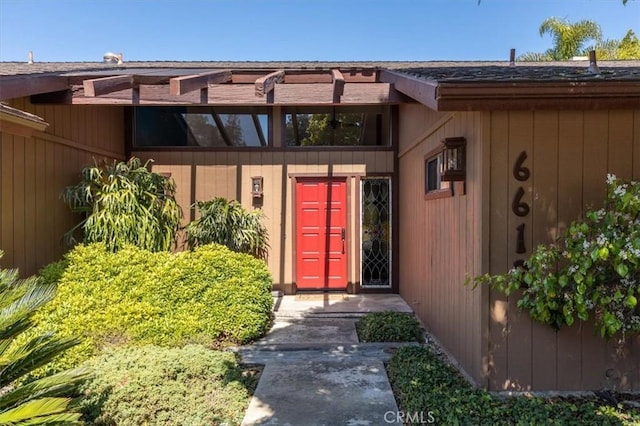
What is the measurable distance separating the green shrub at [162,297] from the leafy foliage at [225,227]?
3.66 ft

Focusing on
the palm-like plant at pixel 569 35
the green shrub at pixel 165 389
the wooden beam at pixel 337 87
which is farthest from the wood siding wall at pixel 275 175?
the palm-like plant at pixel 569 35

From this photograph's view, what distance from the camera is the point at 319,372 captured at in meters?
3.50

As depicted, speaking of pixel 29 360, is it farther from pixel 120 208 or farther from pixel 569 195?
pixel 569 195

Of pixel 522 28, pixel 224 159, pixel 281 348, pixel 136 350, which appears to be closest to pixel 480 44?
pixel 522 28

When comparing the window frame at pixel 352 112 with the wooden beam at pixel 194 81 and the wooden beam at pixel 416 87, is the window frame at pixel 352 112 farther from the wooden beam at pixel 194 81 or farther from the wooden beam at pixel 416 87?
the wooden beam at pixel 416 87

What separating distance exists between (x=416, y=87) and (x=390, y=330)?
2549 mm

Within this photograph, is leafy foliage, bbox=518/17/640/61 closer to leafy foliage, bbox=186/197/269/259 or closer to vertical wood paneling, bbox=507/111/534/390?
leafy foliage, bbox=186/197/269/259

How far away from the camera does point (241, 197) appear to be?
21.2 ft

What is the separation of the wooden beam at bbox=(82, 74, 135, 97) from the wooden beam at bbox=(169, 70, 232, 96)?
64cm

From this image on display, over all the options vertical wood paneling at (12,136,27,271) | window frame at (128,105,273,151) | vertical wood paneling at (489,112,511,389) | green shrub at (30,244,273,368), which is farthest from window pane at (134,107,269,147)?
vertical wood paneling at (489,112,511,389)

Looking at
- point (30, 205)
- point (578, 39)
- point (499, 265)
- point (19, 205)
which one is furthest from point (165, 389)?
point (578, 39)

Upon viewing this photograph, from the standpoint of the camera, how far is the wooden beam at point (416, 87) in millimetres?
2946

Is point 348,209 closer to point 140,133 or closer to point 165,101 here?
point 165,101

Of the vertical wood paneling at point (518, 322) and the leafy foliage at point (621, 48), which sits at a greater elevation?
the leafy foliage at point (621, 48)
